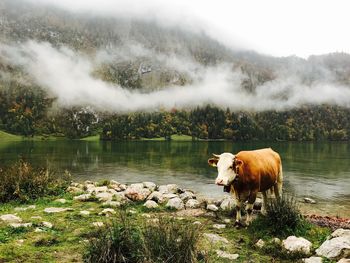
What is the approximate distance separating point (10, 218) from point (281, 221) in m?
10.4

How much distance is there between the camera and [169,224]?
A: 10203 mm

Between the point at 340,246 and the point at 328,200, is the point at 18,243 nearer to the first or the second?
the point at 340,246

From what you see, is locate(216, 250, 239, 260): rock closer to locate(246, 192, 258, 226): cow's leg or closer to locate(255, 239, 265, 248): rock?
locate(255, 239, 265, 248): rock

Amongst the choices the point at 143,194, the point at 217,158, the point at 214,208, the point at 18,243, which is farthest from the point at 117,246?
the point at 143,194

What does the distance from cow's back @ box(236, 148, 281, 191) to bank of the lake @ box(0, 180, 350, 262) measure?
2.05 metres

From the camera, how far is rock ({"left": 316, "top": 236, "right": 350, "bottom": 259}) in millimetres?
11078

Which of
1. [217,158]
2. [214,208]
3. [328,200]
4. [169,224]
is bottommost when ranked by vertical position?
[328,200]

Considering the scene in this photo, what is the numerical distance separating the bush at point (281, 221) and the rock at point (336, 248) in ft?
6.71

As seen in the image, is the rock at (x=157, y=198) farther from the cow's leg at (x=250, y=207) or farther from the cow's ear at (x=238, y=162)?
the cow's ear at (x=238, y=162)

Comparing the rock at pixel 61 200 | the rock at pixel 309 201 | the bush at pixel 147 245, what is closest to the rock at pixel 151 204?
the rock at pixel 61 200

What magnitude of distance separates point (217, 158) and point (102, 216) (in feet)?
18.4

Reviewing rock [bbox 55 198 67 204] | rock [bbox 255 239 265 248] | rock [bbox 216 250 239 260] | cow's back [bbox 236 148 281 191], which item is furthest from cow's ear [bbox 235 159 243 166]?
rock [bbox 55 198 67 204]

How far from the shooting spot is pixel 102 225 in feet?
40.5

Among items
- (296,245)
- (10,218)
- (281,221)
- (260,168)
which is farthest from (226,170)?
(10,218)
